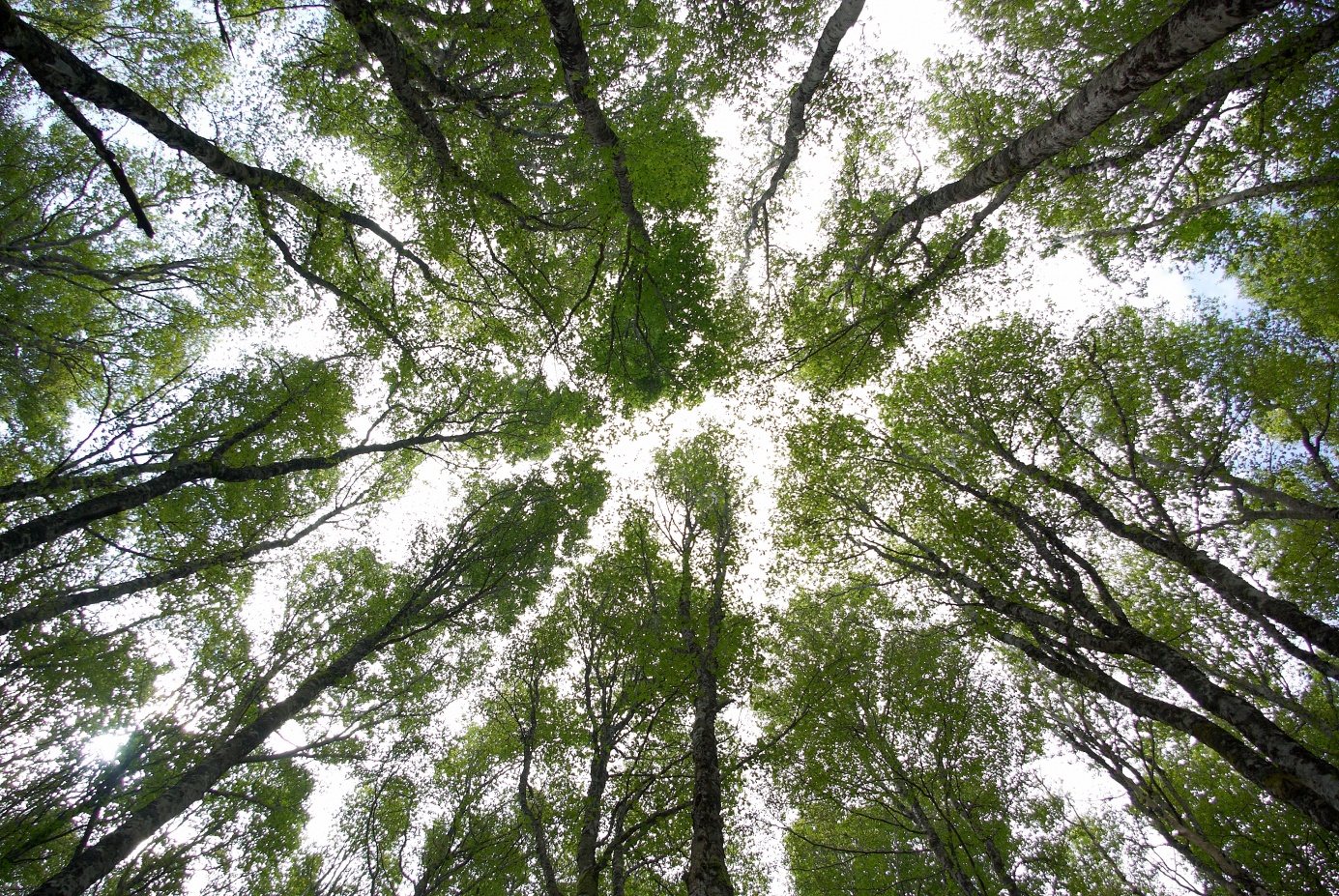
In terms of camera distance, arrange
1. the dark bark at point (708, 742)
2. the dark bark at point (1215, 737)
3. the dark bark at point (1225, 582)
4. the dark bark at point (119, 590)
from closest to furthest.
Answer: the dark bark at point (1215, 737)
the dark bark at point (1225, 582)
the dark bark at point (708, 742)
the dark bark at point (119, 590)

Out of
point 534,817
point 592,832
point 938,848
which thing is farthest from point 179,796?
point 938,848

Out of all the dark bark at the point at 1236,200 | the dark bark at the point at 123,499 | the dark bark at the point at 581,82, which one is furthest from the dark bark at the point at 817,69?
the dark bark at the point at 123,499

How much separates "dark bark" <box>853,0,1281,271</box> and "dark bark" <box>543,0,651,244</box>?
5383 mm

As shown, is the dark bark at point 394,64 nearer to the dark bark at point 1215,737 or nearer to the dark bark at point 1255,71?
the dark bark at point 1255,71

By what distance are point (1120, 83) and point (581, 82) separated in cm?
600

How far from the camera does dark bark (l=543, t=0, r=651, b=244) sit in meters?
4.92

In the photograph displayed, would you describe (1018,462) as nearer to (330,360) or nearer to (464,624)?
(464,624)

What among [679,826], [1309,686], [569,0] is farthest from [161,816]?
[1309,686]

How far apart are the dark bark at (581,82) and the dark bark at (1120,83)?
5383 millimetres

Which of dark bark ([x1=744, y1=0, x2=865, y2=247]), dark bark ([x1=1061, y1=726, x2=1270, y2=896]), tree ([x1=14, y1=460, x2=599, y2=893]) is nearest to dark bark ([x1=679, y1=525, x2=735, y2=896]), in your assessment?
tree ([x1=14, y1=460, x2=599, y2=893])

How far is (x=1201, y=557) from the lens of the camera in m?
7.87

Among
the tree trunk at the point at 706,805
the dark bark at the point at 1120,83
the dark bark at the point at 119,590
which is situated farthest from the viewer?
the dark bark at the point at 119,590

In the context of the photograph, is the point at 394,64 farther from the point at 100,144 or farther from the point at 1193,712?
the point at 1193,712

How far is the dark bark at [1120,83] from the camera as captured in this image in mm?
4504
